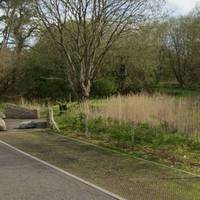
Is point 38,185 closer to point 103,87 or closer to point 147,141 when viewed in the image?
point 147,141

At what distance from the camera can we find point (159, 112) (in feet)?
61.4

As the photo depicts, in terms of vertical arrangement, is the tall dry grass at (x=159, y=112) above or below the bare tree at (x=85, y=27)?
below

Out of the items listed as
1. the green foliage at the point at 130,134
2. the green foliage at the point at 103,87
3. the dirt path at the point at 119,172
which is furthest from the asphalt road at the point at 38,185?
the green foliage at the point at 103,87

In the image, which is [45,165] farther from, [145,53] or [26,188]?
[145,53]

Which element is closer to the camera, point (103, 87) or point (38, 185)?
point (38, 185)

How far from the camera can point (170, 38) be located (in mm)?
72062

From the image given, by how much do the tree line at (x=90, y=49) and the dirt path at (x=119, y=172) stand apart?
17.0 m

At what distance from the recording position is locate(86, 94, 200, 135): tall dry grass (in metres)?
16.8

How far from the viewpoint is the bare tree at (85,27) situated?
3338cm

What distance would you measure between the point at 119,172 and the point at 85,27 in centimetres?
2254

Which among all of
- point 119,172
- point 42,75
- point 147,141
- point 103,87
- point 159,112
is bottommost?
point 119,172

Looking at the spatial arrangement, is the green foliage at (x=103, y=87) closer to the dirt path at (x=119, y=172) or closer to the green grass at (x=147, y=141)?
the green grass at (x=147, y=141)

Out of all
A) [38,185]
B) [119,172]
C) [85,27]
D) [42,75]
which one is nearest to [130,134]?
[119,172]

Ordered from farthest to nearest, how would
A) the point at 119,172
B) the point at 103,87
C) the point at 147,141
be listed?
the point at 103,87
the point at 147,141
the point at 119,172
